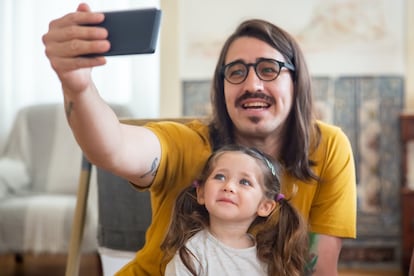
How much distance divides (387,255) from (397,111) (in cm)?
89

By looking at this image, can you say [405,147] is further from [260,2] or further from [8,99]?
[8,99]

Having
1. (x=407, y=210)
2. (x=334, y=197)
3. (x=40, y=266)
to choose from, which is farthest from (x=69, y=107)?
(x=407, y=210)

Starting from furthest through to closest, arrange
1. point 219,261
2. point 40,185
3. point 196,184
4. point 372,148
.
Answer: point 372,148 → point 40,185 → point 196,184 → point 219,261

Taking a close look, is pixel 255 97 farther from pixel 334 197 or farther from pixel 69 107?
pixel 69 107

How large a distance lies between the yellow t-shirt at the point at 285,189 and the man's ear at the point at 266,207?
0.32 ft

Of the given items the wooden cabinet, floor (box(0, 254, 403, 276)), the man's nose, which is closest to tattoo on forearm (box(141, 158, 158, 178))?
the man's nose

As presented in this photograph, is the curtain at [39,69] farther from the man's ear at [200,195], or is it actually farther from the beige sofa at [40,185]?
the man's ear at [200,195]

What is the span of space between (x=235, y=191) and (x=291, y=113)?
0.32m

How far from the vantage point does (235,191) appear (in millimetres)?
1112

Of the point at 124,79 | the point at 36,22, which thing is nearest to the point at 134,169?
the point at 124,79

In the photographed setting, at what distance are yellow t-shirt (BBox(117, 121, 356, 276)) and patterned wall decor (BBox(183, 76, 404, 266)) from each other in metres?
2.20

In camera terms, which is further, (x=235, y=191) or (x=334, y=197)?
(x=334, y=197)

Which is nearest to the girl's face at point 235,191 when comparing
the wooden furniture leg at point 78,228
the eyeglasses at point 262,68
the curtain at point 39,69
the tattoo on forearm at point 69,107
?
the eyeglasses at point 262,68

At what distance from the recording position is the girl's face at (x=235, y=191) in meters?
1.10
